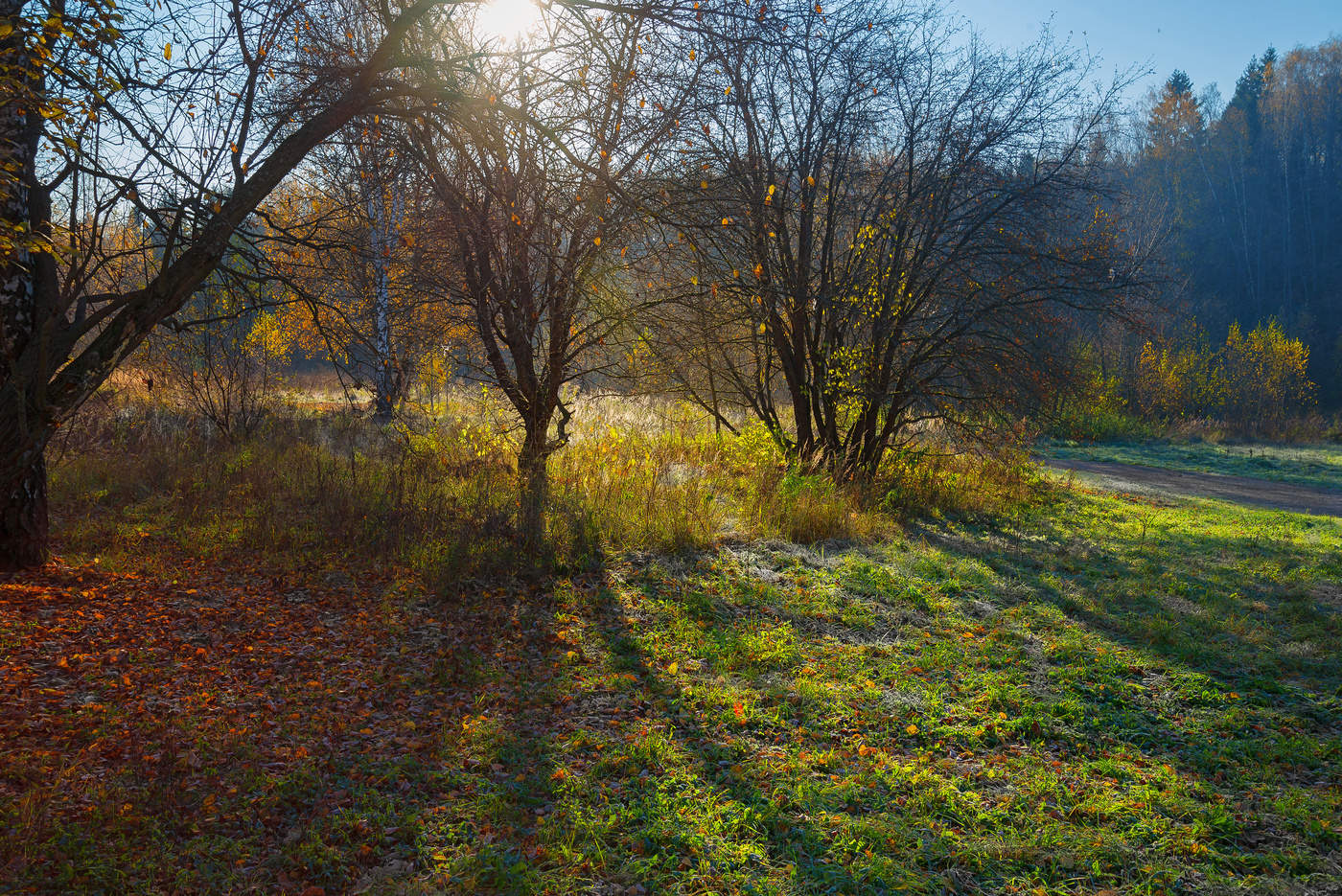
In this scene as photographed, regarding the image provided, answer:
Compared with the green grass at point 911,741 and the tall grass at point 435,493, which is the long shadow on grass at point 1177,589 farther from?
the tall grass at point 435,493

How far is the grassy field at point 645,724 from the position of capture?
10.2 feet

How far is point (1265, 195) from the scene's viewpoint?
141 ft

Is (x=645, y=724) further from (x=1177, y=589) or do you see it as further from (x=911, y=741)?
(x=1177, y=589)

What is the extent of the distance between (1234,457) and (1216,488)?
7144mm

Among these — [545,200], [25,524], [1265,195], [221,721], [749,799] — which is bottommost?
[749,799]

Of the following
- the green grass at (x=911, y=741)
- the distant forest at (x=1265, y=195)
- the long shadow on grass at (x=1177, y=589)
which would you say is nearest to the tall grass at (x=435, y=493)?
the green grass at (x=911, y=741)

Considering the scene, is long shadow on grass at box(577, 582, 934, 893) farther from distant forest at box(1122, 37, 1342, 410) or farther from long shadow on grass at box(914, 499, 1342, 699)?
distant forest at box(1122, 37, 1342, 410)

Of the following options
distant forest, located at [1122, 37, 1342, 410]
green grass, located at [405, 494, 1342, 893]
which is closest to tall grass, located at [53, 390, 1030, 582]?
green grass, located at [405, 494, 1342, 893]

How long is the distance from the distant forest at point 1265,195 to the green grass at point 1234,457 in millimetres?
17963

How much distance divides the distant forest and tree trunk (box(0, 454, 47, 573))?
4629cm

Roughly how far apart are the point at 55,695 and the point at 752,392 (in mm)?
10337

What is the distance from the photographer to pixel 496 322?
28.8ft

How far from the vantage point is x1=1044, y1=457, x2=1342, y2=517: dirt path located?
1476 cm

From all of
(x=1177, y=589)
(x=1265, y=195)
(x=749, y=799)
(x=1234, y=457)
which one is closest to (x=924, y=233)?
(x=1177, y=589)
